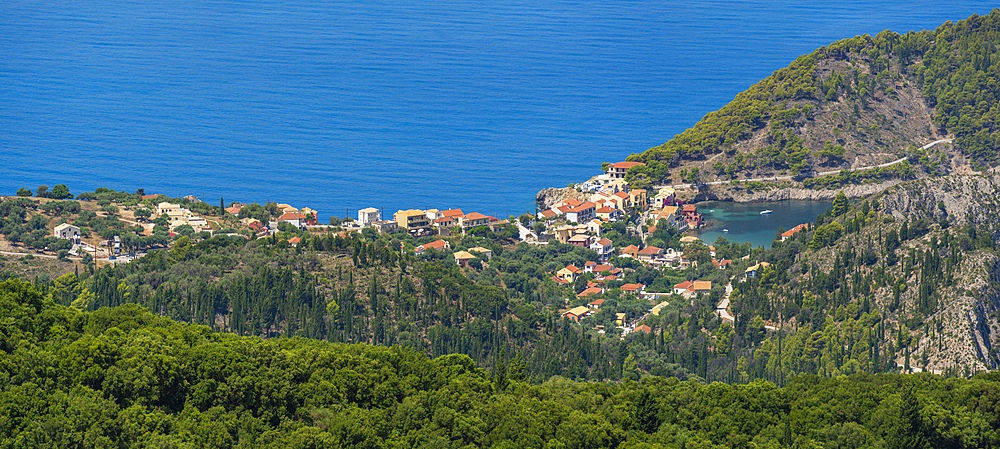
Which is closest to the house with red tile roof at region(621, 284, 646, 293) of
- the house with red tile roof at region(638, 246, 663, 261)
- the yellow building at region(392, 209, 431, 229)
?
the house with red tile roof at region(638, 246, 663, 261)

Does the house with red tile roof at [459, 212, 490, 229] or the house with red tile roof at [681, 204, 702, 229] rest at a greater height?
the house with red tile roof at [459, 212, 490, 229]

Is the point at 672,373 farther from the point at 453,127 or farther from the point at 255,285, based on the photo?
the point at 453,127

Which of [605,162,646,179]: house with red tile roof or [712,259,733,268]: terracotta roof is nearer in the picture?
[712,259,733,268]: terracotta roof

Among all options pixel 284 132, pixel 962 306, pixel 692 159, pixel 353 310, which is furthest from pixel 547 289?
pixel 284 132

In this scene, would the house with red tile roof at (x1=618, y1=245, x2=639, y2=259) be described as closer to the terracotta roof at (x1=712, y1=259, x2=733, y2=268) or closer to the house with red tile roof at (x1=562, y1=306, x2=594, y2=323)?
the terracotta roof at (x1=712, y1=259, x2=733, y2=268)

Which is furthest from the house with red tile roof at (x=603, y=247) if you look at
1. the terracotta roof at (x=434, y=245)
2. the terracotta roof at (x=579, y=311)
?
the terracotta roof at (x=579, y=311)

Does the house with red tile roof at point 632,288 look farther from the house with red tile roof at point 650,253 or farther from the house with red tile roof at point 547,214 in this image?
the house with red tile roof at point 547,214

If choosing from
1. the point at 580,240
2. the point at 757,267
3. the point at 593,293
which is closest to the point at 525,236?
the point at 580,240

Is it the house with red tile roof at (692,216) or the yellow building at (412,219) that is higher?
the yellow building at (412,219)
